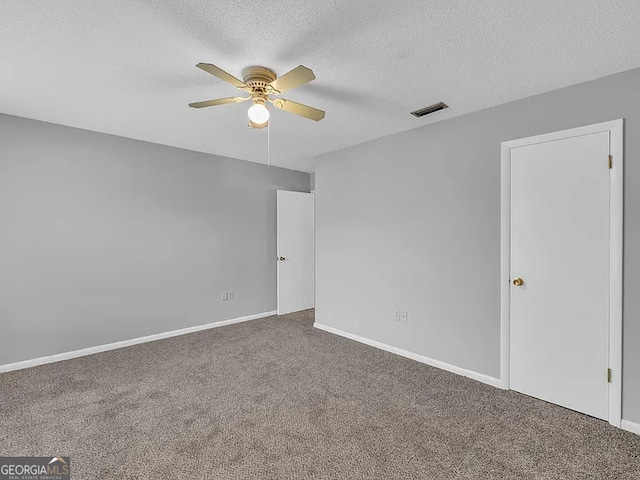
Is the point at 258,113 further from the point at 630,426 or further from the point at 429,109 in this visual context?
the point at 630,426

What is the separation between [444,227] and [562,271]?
101cm

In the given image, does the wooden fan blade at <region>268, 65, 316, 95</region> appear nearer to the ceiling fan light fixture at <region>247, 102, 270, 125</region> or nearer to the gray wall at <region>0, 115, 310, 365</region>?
the ceiling fan light fixture at <region>247, 102, 270, 125</region>

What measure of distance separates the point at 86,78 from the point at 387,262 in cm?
316

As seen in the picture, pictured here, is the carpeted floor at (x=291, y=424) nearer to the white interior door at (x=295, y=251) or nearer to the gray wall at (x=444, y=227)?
the gray wall at (x=444, y=227)

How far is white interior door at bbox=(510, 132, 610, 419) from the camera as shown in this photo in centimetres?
223

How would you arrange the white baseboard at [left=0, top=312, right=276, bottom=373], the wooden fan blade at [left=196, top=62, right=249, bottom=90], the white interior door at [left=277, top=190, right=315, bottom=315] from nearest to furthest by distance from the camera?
the wooden fan blade at [left=196, top=62, right=249, bottom=90], the white baseboard at [left=0, top=312, right=276, bottom=373], the white interior door at [left=277, top=190, right=315, bottom=315]

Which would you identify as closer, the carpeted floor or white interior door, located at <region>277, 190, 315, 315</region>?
the carpeted floor

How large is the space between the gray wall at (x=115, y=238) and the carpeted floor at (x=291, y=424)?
0.59m

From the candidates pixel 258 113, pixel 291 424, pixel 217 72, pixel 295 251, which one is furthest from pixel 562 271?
pixel 295 251

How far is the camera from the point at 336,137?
3662mm

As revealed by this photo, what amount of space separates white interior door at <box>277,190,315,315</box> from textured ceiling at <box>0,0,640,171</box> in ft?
7.93

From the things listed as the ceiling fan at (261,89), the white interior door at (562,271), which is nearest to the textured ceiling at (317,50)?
the ceiling fan at (261,89)

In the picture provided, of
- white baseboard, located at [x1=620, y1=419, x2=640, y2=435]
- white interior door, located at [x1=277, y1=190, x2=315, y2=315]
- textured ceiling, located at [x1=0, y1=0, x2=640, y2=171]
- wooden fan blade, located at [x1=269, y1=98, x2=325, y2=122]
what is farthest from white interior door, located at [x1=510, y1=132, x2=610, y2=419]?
white interior door, located at [x1=277, y1=190, x2=315, y2=315]

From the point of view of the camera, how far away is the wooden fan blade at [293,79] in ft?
5.74
